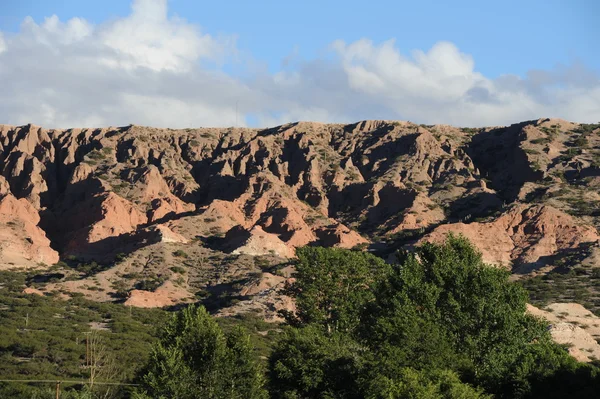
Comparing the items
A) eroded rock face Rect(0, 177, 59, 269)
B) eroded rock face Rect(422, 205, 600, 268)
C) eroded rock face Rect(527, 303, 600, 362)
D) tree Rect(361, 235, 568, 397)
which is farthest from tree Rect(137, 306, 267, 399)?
eroded rock face Rect(0, 177, 59, 269)

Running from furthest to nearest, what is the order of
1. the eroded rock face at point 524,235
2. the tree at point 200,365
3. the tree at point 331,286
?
the eroded rock face at point 524,235, the tree at point 331,286, the tree at point 200,365

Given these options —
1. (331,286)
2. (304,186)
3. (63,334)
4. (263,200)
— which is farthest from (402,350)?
(304,186)

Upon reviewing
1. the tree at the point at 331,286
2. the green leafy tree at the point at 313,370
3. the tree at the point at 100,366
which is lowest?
the tree at the point at 100,366

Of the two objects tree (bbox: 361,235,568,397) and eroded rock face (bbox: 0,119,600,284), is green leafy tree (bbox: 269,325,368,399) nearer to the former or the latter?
tree (bbox: 361,235,568,397)

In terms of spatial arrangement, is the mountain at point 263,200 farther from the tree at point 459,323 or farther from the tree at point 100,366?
the tree at point 459,323

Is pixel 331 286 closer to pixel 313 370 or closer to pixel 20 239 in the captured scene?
pixel 313 370

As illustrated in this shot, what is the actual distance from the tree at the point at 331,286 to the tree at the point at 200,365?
19049mm

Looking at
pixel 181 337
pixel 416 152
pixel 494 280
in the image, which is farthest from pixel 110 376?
pixel 416 152

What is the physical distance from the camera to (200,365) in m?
45.2

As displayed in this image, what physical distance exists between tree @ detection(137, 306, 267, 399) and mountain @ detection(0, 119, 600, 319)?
5695 centimetres

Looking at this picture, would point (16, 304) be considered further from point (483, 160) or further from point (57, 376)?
point (483, 160)

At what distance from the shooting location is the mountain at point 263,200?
123m

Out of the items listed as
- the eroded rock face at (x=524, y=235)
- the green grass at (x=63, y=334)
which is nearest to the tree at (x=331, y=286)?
the green grass at (x=63, y=334)

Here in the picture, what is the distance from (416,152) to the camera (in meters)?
174
